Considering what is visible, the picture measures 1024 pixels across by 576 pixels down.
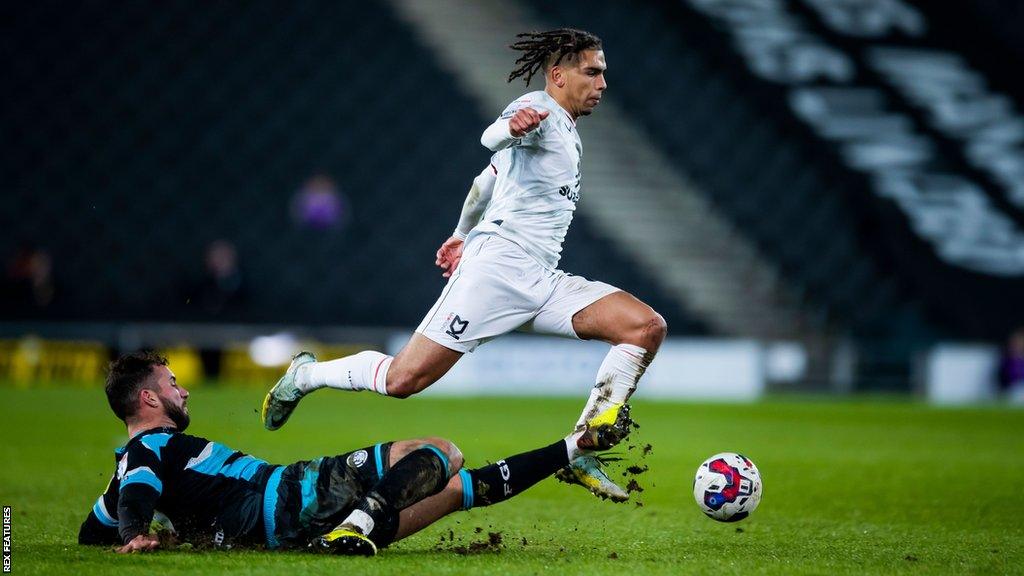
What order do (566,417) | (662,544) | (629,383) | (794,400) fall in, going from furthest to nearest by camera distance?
(794,400)
(566,417)
(629,383)
(662,544)

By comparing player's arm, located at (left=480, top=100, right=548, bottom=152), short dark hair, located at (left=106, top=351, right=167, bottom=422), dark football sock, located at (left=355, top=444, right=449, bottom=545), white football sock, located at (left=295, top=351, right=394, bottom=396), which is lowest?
dark football sock, located at (left=355, top=444, right=449, bottom=545)

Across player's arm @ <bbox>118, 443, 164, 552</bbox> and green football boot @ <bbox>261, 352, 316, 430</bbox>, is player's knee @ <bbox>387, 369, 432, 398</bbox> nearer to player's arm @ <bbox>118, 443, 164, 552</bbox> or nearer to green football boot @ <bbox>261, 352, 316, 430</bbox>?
green football boot @ <bbox>261, 352, 316, 430</bbox>

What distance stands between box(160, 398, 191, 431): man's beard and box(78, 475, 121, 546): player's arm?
326 millimetres

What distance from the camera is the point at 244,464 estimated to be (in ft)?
Result: 16.7

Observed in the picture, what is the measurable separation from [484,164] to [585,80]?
1514 centimetres

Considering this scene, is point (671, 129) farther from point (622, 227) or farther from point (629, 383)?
point (629, 383)

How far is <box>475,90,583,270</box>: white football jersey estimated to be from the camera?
606cm

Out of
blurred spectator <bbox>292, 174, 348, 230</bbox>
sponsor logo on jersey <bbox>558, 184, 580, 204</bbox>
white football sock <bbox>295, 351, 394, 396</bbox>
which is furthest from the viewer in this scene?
blurred spectator <bbox>292, 174, 348, 230</bbox>

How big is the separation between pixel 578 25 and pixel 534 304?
1630 centimetres

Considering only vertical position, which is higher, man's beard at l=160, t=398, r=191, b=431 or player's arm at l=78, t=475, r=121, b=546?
man's beard at l=160, t=398, r=191, b=431

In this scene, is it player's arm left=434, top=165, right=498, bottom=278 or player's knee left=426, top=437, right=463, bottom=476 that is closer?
player's knee left=426, top=437, right=463, bottom=476

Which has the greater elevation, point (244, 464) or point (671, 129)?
point (671, 129)

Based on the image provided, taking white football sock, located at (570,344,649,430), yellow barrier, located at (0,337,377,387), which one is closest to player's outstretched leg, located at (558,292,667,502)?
A: white football sock, located at (570,344,649,430)

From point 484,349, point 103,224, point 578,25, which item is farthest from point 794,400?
point 103,224
